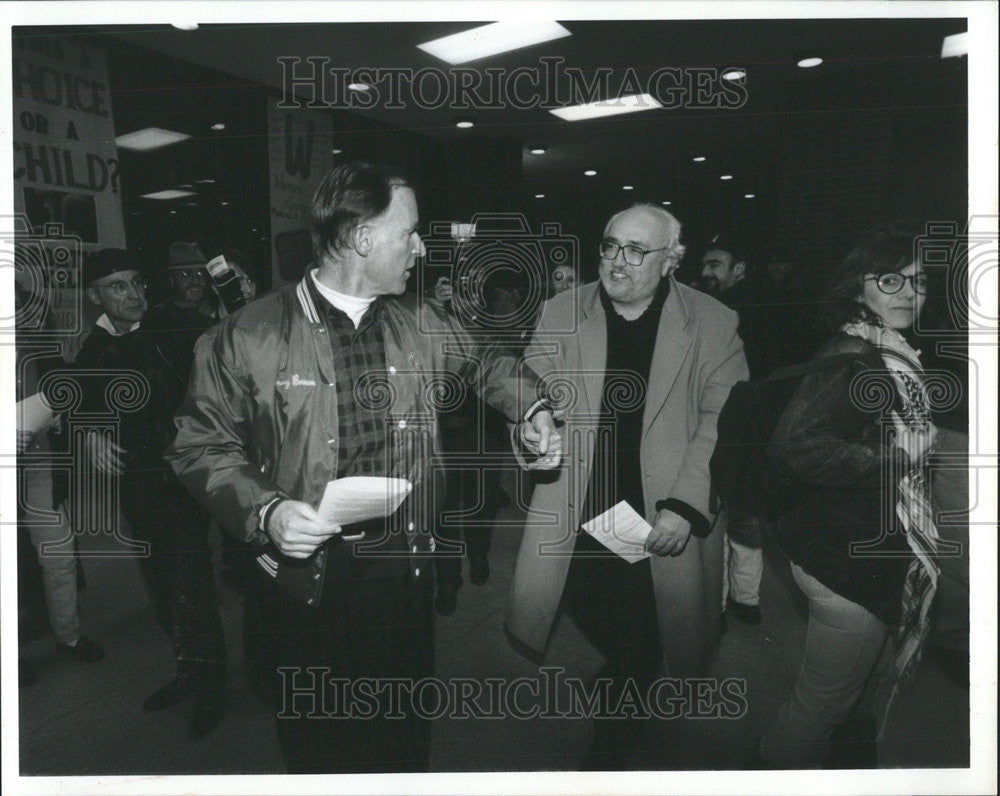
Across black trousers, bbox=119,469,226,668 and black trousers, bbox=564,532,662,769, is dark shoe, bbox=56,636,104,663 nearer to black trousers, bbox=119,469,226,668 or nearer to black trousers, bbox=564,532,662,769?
black trousers, bbox=119,469,226,668

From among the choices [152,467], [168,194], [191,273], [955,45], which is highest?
[955,45]

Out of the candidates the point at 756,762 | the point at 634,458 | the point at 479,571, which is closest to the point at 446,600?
the point at 479,571

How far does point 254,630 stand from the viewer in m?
2.42

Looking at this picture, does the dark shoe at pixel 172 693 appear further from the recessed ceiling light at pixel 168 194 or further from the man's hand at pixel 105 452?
the recessed ceiling light at pixel 168 194

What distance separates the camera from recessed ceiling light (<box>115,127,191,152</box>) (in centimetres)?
233

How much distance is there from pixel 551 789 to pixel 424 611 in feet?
2.20

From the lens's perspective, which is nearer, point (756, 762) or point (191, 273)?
point (191, 273)

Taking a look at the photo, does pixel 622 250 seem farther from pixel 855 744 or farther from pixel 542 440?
pixel 855 744

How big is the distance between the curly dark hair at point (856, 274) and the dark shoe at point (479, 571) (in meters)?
1.19

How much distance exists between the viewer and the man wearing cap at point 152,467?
7.73ft

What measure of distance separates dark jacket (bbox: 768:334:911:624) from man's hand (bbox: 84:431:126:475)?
1.89m

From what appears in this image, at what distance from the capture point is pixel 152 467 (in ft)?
7.82

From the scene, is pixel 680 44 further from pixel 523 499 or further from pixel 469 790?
pixel 469 790

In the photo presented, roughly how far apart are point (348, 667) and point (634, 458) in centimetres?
105
